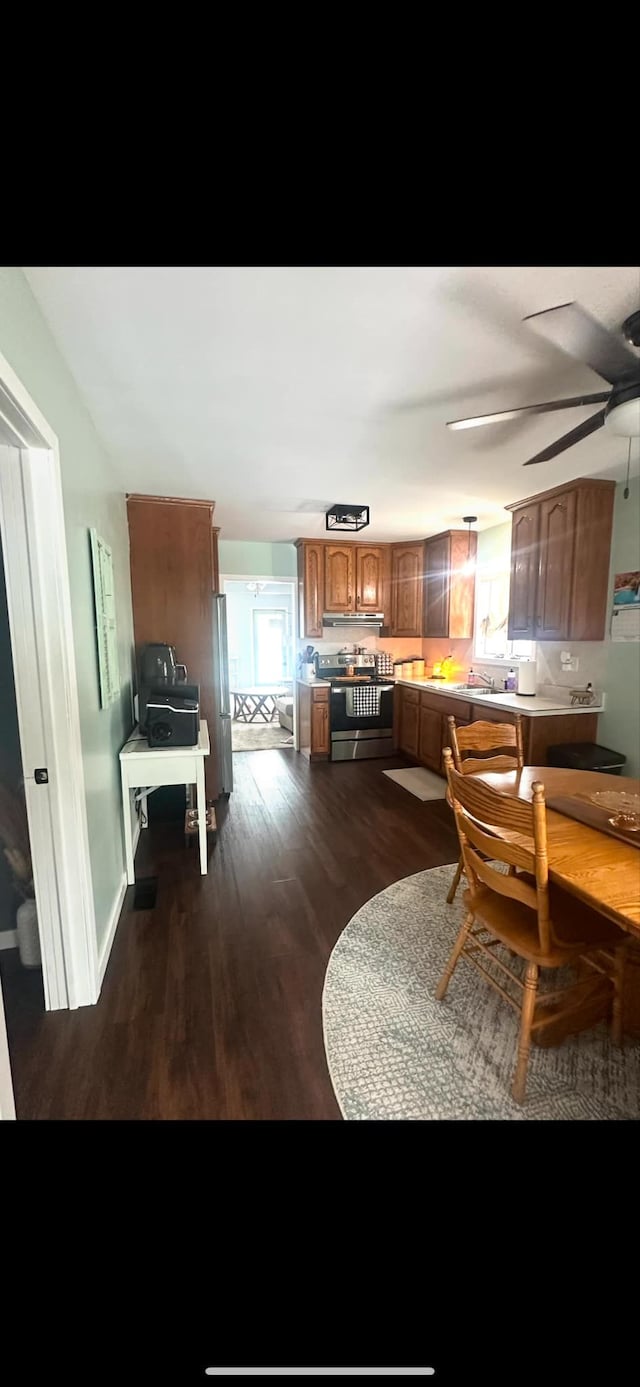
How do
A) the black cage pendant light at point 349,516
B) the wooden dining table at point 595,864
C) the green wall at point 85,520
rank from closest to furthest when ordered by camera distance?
the wooden dining table at point 595,864 < the green wall at point 85,520 < the black cage pendant light at point 349,516

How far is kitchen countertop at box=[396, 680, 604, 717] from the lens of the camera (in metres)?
3.24

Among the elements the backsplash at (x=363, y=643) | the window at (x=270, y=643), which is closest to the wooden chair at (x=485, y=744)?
the backsplash at (x=363, y=643)

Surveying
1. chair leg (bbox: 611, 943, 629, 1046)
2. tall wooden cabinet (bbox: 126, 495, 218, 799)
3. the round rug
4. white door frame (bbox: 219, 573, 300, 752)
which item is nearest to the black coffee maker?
tall wooden cabinet (bbox: 126, 495, 218, 799)

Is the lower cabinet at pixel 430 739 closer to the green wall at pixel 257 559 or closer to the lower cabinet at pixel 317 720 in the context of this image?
the lower cabinet at pixel 317 720

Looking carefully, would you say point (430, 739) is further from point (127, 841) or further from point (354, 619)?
point (127, 841)

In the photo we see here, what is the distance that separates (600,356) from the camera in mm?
1329

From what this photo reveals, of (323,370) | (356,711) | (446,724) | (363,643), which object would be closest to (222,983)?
(323,370)

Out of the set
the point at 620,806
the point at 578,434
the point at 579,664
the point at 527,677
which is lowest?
the point at 620,806

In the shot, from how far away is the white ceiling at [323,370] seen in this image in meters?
1.24

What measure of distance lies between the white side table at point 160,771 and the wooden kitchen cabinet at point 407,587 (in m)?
3.27

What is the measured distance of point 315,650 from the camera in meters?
5.18

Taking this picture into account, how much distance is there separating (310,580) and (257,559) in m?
0.80
